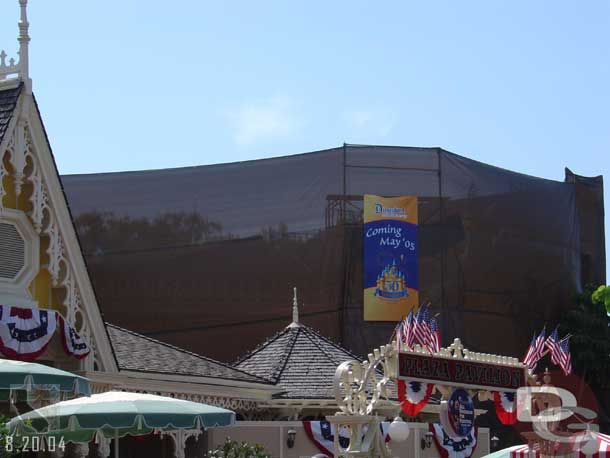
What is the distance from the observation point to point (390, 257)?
44062 mm

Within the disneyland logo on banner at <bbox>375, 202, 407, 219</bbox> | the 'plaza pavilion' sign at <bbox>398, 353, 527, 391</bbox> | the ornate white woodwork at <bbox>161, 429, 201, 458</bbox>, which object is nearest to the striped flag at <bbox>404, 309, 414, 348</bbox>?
the 'plaza pavilion' sign at <bbox>398, 353, 527, 391</bbox>

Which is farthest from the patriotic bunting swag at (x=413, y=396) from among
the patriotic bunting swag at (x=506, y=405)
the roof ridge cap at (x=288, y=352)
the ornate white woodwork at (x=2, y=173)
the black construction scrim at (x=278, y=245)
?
the black construction scrim at (x=278, y=245)

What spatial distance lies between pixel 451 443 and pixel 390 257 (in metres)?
15.9

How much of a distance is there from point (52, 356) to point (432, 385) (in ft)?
23.3

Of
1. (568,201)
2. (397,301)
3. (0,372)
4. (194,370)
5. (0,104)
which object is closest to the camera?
(0,372)

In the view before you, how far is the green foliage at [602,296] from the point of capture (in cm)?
4950

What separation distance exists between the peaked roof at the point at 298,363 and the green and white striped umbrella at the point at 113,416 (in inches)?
413

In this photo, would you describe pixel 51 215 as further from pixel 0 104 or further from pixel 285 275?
pixel 285 275

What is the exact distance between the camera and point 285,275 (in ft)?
148

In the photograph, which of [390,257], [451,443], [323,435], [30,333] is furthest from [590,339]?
[30,333]

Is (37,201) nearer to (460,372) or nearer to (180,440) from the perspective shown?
(180,440)

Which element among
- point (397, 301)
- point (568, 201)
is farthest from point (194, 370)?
point (568, 201)

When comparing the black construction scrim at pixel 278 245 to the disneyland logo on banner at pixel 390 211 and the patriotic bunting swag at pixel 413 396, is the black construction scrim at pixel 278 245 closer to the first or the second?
the disneyland logo on banner at pixel 390 211

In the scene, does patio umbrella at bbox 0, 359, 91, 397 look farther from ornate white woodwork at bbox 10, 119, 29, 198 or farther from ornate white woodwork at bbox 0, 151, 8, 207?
ornate white woodwork at bbox 10, 119, 29, 198
